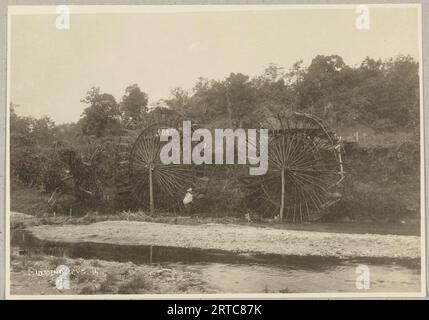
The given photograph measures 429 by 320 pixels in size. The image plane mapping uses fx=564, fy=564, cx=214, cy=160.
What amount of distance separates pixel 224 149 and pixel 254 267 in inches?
42.4

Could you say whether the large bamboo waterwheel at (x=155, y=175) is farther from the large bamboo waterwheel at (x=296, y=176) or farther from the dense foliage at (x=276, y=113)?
the large bamboo waterwheel at (x=296, y=176)

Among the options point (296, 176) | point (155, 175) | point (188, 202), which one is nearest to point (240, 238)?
point (188, 202)

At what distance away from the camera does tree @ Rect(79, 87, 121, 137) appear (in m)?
5.11

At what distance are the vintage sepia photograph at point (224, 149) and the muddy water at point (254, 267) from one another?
0.01 metres

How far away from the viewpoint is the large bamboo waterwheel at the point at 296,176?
507 centimetres

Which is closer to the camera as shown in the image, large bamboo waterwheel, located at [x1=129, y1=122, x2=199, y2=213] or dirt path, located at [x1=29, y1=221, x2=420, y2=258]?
dirt path, located at [x1=29, y1=221, x2=420, y2=258]

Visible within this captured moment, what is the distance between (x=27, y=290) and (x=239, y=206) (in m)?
2.02

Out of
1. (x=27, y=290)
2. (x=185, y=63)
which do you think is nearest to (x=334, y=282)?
(x=185, y=63)

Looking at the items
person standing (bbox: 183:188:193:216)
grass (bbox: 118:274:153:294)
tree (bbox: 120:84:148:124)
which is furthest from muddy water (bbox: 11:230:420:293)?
tree (bbox: 120:84:148:124)

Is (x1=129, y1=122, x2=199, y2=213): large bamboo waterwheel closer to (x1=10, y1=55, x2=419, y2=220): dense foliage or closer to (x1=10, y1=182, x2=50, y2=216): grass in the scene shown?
(x1=10, y1=55, x2=419, y2=220): dense foliage

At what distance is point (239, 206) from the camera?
16.9ft

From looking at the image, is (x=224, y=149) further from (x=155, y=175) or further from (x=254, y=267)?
(x=254, y=267)

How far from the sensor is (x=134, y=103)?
5148mm

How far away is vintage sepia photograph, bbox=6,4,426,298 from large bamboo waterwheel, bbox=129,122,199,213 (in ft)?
0.04
